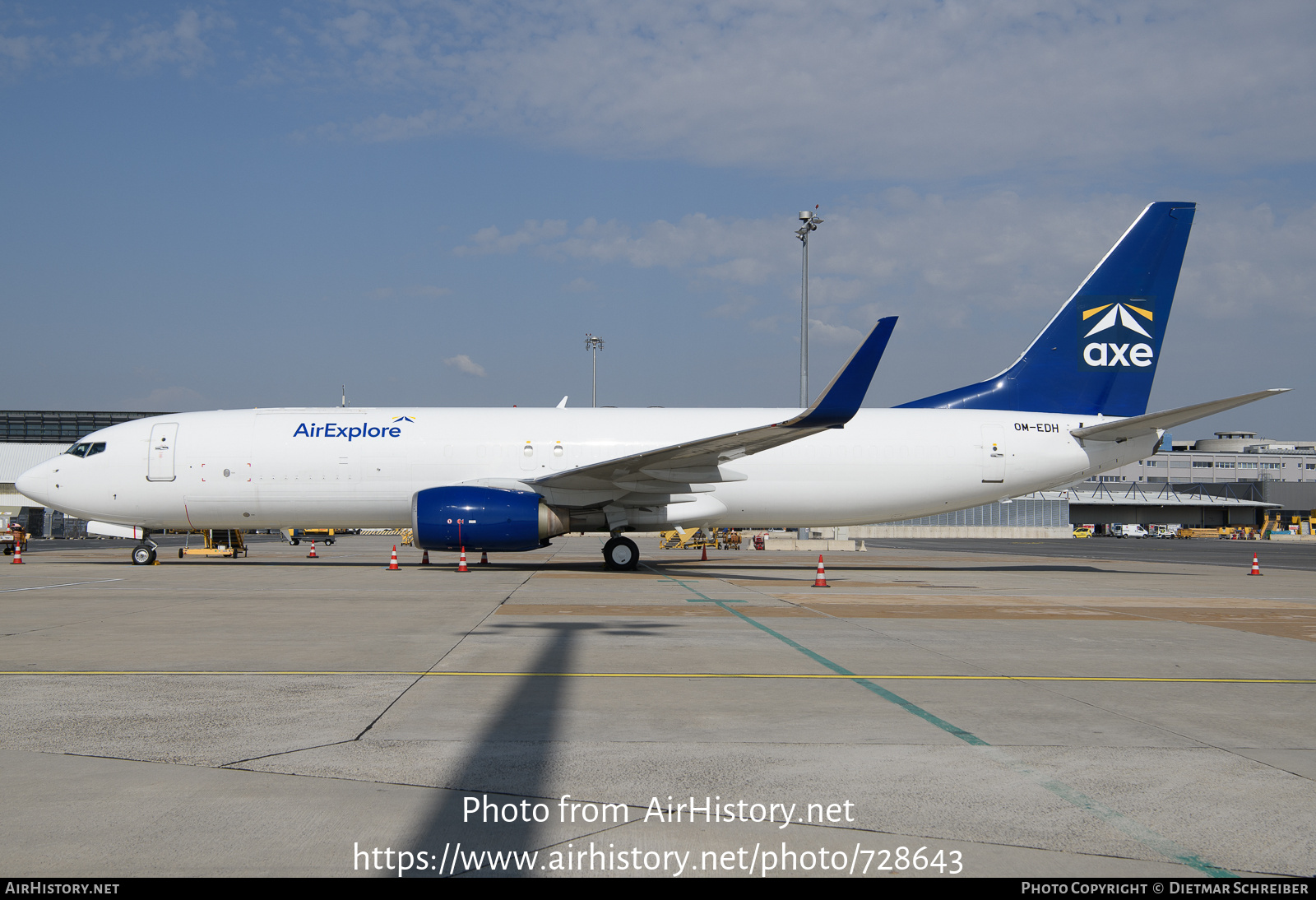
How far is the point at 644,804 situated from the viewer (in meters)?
4.21

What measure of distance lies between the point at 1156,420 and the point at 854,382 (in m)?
8.58

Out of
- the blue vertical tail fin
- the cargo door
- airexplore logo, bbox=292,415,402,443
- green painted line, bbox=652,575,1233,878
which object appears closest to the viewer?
green painted line, bbox=652,575,1233,878

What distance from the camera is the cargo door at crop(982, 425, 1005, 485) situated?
22.8m

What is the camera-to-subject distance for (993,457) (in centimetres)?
2284

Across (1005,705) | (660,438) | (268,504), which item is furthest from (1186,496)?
(1005,705)

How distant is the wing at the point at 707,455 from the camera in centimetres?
1762

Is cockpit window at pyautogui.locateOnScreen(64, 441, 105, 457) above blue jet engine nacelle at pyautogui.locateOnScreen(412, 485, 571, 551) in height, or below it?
above

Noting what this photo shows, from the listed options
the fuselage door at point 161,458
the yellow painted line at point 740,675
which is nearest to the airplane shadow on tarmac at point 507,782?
the yellow painted line at point 740,675

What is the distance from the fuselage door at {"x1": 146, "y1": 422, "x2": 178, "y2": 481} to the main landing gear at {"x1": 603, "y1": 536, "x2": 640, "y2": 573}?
415 inches

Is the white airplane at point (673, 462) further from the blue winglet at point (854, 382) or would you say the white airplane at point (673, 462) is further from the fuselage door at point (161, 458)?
the blue winglet at point (854, 382)

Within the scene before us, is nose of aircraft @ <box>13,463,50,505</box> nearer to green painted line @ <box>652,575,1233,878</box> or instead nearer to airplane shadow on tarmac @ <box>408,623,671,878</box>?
airplane shadow on tarmac @ <box>408,623,671,878</box>

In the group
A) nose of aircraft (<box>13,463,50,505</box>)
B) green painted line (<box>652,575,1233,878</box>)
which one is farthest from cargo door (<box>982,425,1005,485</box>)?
nose of aircraft (<box>13,463,50,505</box>)

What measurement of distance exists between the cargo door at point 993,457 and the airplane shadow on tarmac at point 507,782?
1791 centimetres

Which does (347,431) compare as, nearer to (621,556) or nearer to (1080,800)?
(621,556)
